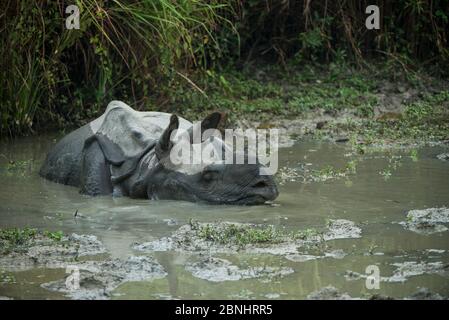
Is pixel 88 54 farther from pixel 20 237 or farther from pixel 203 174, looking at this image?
pixel 20 237

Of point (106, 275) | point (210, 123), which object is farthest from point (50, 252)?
point (210, 123)

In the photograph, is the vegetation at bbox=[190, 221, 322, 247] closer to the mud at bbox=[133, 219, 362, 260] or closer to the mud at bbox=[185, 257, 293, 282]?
the mud at bbox=[133, 219, 362, 260]

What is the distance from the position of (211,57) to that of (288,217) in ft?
16.0

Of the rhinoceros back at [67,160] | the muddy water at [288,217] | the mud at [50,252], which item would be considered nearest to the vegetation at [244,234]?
the muddy water at [288,217]

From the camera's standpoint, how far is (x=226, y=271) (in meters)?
6.05

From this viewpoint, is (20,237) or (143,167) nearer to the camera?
(20,237)

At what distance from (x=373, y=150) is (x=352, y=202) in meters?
2.31

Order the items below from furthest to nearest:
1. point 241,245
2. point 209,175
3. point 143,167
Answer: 1. point 143,167
2. point 209,175
3. point 241,245

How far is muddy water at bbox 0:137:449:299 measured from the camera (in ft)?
18.9

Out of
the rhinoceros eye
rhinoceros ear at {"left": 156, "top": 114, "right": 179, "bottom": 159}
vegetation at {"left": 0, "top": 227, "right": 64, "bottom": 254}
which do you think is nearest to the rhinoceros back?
rhinoceros ear at {"left": 156, "top": 114, "right": 179, "bottom": 159}

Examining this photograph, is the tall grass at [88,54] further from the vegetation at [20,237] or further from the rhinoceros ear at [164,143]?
the vegetation at [20,237]

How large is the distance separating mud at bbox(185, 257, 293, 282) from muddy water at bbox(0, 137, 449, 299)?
6 cm

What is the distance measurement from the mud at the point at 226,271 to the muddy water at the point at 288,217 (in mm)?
63
